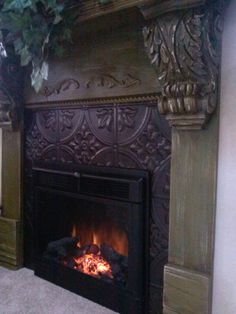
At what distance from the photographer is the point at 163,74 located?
130cm

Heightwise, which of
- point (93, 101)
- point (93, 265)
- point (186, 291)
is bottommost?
point (93, 265)

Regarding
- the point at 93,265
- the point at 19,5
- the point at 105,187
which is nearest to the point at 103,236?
the point at 93,265

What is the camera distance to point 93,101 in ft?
5.50

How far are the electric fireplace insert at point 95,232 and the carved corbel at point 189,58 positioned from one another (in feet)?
1.39

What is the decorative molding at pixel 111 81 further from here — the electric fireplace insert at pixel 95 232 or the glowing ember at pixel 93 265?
the glowing ember at pixel 93 265

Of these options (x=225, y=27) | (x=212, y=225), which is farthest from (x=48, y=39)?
(x=212, y=225)

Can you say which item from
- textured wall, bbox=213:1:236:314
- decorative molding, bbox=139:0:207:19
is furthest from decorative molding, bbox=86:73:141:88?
textured wall, bbox=213:1:236:314

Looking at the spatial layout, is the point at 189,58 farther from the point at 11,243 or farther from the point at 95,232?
the point at 11,243

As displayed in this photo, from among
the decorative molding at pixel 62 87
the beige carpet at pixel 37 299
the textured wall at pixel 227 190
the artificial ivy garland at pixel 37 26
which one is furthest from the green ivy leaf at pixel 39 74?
the beige carpet at pixel 37 299

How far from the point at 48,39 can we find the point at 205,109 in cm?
85

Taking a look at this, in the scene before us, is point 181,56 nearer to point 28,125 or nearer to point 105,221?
point 105,221

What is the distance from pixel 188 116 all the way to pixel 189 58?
9.4 inches

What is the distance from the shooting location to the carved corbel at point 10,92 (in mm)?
1895

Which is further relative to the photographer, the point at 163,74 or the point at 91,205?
the point at 91,205
